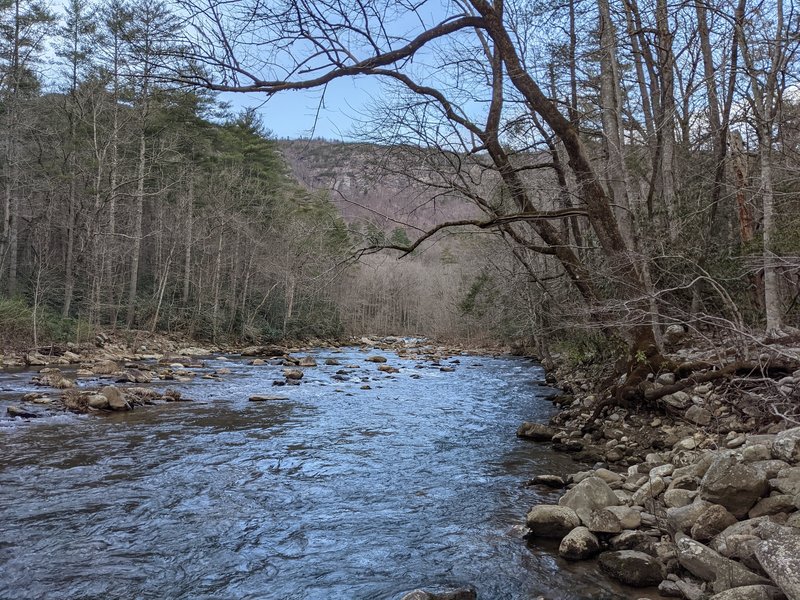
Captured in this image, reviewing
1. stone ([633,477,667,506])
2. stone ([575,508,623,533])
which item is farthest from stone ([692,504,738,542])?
stone ([633,477,667,506])

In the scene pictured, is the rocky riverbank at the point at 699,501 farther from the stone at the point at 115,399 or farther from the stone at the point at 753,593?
the stone at the point at 115,399

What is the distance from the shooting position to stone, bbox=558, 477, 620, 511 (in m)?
4.61

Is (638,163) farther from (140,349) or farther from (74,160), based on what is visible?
(74,160)

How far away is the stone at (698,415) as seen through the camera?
6.52 meters

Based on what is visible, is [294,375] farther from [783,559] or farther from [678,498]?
[783,559]

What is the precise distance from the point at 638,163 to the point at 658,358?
18.3 ft

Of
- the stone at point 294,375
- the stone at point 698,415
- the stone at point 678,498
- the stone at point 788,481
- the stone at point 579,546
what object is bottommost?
the stone at point 294,375

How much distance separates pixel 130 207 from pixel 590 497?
Answer: 26578 mm

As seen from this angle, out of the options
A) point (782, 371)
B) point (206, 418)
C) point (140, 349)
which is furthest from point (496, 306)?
point (140, 349)

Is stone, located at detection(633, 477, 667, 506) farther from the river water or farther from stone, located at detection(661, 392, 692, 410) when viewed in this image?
stone, located at detection(661, 392, 692, 410)

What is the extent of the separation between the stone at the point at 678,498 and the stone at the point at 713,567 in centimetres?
67

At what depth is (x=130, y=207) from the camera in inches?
1029

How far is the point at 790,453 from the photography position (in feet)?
13.5

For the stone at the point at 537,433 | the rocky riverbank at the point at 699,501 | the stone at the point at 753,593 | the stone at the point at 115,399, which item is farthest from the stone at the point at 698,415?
the stone at the point at 115,399
